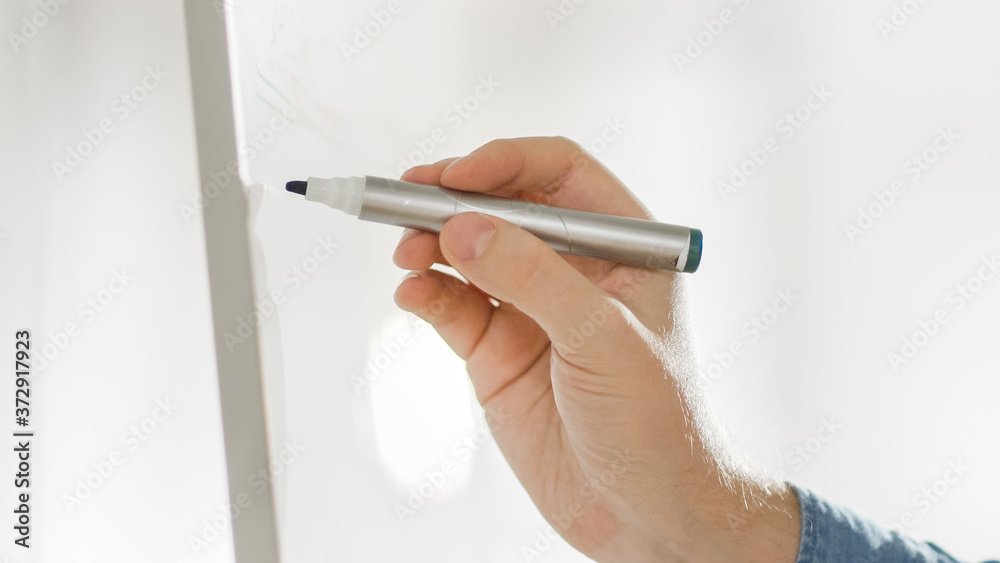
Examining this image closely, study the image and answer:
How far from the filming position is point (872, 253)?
74 centimetres

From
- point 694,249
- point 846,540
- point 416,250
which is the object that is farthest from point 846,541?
point 416,250

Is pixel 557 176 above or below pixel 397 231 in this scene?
above

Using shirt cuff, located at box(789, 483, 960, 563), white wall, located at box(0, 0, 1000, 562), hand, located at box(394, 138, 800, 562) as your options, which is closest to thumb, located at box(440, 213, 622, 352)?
hand, located at box(394, 138, 800, 562)

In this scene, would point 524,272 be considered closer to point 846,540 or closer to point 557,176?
point 557,176

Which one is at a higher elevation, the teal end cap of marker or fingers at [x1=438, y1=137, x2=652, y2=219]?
the teal end cap of marker

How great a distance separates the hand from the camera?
0.38 meters

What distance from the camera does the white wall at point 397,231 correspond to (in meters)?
0.33

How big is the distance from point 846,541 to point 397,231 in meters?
0.40

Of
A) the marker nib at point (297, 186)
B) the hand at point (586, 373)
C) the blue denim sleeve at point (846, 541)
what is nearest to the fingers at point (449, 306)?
the hand at point (586, 373)

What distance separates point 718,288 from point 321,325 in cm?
42

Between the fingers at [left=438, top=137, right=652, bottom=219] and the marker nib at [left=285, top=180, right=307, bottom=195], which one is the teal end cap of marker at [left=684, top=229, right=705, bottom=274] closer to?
the fingers at [left=438, top=137, right=652, bottom=219]

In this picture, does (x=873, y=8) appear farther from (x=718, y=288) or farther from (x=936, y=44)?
(x=718, y=288)

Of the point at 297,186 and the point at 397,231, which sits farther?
the point at 397,231

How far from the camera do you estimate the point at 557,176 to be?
50cm
